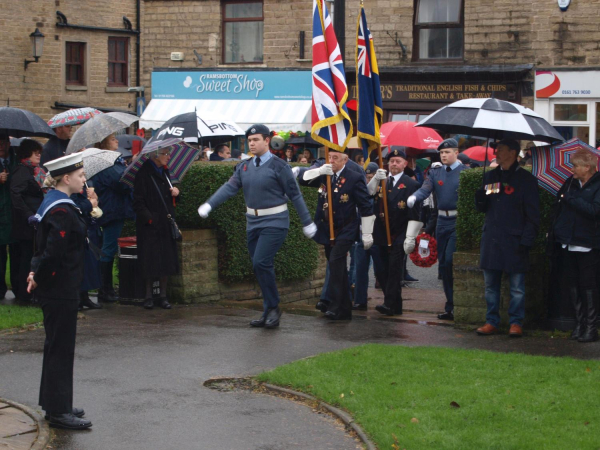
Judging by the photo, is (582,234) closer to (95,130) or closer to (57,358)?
(57,358)

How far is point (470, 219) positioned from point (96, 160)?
13.7ft

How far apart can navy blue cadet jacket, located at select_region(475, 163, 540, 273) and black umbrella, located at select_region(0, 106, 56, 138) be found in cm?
502

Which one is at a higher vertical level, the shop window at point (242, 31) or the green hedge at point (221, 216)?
the shop window at point (242, 31)

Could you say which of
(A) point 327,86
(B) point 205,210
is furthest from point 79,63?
(B) point 205,210

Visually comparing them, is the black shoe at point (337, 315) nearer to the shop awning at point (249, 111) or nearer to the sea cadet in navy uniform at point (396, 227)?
the sea cadet in navy uniform at point (396, 227)

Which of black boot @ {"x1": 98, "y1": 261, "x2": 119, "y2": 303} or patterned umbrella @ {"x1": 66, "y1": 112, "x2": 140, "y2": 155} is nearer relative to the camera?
patterned umbrella @ {"x1": 66, "y1": 112, "x2": 140, "y2": 155}

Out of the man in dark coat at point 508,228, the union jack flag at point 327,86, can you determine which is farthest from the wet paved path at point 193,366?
the union jack flag at point 327,86

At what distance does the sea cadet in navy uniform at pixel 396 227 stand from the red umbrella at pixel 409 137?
5221 mm

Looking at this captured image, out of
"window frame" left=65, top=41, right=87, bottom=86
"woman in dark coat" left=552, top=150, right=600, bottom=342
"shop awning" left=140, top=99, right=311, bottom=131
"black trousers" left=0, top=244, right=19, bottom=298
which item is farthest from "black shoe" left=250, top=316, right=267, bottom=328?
"window frame" left=65, top=41, right=87, bottom=86

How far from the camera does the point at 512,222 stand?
30.4ft

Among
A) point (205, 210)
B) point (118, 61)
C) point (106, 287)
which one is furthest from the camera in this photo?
point (118, 61)

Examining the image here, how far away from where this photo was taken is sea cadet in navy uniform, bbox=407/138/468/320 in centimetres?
1094

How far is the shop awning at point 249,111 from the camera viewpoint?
2814 cm

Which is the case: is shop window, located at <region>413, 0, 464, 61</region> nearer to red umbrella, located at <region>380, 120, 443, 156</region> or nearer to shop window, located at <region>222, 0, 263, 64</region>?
shop window, located at <region>222, 0, 263, 64</region>
